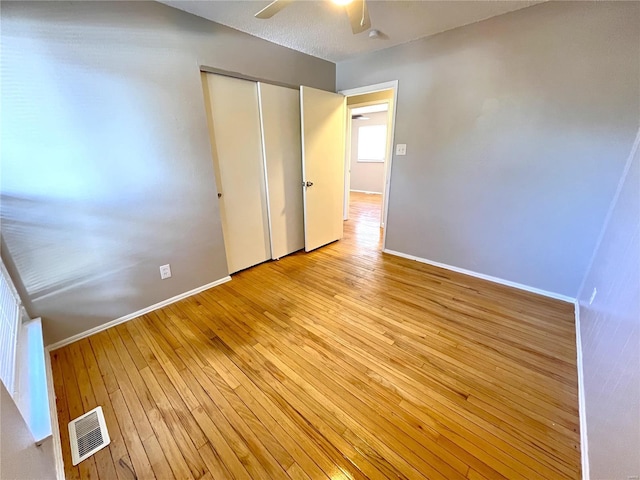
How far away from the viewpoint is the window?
7348mm

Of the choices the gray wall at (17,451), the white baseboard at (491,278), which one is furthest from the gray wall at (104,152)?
the white baseboard at (491,278)

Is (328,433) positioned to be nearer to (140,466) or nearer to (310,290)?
(140,466)

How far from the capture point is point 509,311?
2166 mm

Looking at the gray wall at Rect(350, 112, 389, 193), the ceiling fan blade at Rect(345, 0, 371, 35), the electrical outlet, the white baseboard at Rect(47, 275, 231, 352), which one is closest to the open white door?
the ceiling fan blade at Rect(345, 0, 371, 35)

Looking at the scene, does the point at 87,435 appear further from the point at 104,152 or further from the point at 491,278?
the point at 491,278

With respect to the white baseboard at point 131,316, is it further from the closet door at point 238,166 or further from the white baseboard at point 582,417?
the white baseboard at point 582,417

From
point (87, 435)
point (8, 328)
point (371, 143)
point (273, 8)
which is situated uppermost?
point (273, 8)

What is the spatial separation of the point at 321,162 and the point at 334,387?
2.55m

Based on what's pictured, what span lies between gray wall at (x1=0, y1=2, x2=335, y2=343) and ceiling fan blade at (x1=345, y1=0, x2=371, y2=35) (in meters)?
1.18

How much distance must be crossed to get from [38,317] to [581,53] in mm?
4240

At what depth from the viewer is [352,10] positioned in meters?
1.61

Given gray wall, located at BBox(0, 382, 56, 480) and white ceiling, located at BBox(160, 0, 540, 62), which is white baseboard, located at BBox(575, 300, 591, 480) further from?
white ceiling, located at BBox(160, 0, 540, 62)

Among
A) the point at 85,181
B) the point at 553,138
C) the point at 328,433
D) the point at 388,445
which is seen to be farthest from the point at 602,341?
the point at 85,181

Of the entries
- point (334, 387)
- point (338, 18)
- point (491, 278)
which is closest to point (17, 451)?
point (334, 387)
